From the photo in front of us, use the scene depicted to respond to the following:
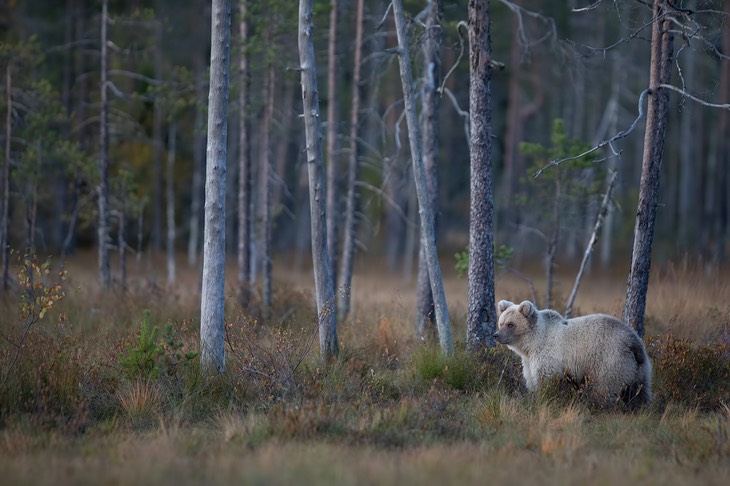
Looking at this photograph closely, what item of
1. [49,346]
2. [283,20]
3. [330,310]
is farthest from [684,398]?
[283,20]

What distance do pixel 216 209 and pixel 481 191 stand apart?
408cm

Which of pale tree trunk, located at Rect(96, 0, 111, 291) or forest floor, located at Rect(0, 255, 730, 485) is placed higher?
pale tree trunk, located at Rect(96, 0, 111, 291)

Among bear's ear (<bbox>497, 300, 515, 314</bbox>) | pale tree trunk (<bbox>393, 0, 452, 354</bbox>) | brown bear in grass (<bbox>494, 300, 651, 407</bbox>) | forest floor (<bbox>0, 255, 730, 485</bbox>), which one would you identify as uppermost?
pale tree trunk (<bbox>393, 0, 452, 354</bbox>)

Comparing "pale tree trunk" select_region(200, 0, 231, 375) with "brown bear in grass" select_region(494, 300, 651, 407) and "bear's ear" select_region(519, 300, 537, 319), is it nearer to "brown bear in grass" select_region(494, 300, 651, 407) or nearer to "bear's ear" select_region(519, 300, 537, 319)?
"brown bear in grass" select_region(494, 300, 651, 407)

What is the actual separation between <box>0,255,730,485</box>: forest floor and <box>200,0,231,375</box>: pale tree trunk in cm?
37

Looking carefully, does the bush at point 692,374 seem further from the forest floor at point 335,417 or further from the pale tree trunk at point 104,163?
the pale tree trunk at point 104,163

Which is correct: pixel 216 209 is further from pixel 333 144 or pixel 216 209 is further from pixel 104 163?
pixel 104 163

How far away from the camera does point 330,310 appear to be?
1084 centimetres

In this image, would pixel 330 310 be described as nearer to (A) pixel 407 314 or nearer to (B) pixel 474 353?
(B) pixel 474 353

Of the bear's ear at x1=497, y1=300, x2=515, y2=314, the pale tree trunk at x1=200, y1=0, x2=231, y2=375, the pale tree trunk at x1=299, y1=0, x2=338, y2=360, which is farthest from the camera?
the pale tree trunk at x1=299, y1=0, x2=338, y2=360

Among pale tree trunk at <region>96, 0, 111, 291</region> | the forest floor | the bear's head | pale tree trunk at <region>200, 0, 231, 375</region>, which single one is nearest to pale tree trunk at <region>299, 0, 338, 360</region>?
the forest floor

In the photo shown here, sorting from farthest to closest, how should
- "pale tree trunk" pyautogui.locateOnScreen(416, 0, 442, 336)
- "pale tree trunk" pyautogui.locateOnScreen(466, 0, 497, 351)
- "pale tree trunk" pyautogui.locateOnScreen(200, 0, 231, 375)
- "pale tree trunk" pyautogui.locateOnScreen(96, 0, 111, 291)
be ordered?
"pale tree trunk" pyautogui.locateOnScreen(96, 0, 111, 291), "pale tree trunk" pyautogui.locateOnScreen(416, 0, 442, 336), "pale tree trunk" pyautogui.locateOnScreen(466, 0, 497, 351), "pale tree trunk" pyautogui.locateOnScreen(200, 0, 231, 375)

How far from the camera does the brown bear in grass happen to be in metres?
9.45

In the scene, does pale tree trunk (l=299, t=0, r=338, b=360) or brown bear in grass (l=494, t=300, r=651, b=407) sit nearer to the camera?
brown bear in grass (l=494, t=300, r=651, b=407)
